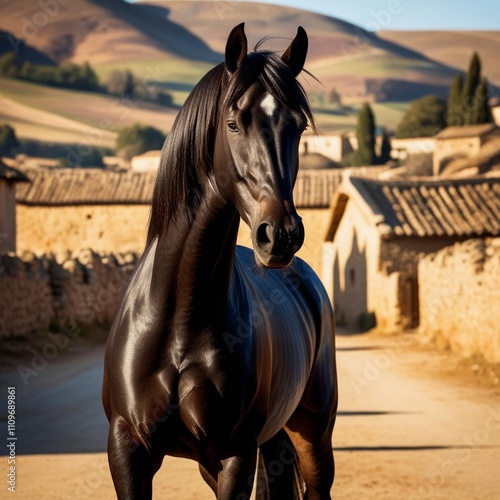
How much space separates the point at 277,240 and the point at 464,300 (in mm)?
14805

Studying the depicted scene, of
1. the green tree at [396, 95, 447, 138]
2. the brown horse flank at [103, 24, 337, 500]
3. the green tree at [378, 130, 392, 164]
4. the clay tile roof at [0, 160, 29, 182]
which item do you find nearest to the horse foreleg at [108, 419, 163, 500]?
the brown horse flank at [103, 24, 337, 500]

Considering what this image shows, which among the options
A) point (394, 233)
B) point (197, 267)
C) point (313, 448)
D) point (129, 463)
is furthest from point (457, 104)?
point (129, 463)

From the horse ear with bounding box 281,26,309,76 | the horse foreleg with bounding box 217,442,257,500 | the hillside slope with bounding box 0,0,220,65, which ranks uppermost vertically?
the hillside slope with bounding box 0,0,220,65

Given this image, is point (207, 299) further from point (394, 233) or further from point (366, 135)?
point (366, 135)

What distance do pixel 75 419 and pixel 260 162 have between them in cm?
802

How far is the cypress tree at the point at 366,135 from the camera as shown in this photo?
86875 millimetres

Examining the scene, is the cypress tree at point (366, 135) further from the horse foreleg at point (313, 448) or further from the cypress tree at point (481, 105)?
the horse foreleg at point (313, 448)

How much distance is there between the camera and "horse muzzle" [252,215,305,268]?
3717 millimetres

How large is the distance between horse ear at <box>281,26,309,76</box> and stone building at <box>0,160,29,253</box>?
29113mm

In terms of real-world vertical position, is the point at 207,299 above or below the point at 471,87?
below

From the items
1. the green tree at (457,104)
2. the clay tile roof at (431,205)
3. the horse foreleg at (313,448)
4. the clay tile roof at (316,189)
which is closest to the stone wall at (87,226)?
the clay tile roof at (316,189)

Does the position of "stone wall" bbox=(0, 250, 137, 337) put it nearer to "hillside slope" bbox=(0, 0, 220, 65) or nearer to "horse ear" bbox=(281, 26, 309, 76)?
"horse ear" bbox=(281, 26, 309, 76)

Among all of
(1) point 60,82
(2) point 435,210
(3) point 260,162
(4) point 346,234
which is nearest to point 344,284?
(4) point 346,234

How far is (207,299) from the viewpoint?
4.46m
